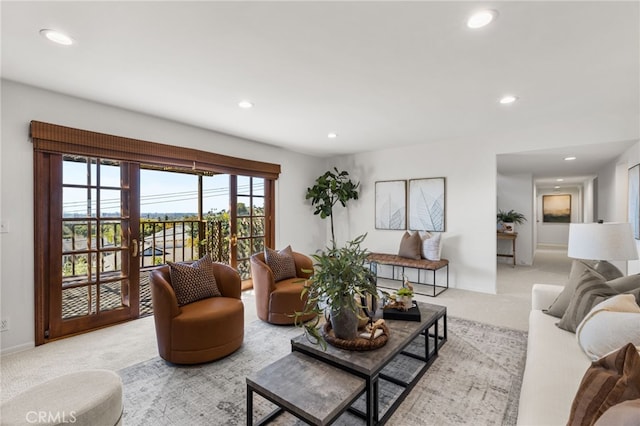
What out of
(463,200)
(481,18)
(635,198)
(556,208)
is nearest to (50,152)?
(481,18)

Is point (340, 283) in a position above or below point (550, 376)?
above

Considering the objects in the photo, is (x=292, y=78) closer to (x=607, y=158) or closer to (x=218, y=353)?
(x=218, y=353)

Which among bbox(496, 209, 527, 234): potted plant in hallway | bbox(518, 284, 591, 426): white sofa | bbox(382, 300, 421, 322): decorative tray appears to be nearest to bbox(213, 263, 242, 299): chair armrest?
bbox(382, 300, 421, 322): decorative tray

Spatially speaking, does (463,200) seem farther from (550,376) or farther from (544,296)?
(550,376)

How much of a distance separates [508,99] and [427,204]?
2.24 m

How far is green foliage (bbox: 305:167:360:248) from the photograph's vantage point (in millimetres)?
5668

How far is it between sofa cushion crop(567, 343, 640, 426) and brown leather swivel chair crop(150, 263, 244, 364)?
7.56ft

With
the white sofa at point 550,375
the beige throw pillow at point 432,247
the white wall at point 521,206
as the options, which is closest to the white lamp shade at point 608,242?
the white sofa at point 550,375

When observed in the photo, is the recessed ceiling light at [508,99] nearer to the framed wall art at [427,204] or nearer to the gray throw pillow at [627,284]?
the framed wall art at [427,204]

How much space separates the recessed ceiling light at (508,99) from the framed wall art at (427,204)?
1828 millimetres

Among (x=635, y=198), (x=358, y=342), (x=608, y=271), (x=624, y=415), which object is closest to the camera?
(x=624, y=415)

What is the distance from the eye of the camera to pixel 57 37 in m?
1.99

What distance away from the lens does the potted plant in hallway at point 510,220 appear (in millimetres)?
6762

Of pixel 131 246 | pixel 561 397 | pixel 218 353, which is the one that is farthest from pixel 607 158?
pixel 131 246
